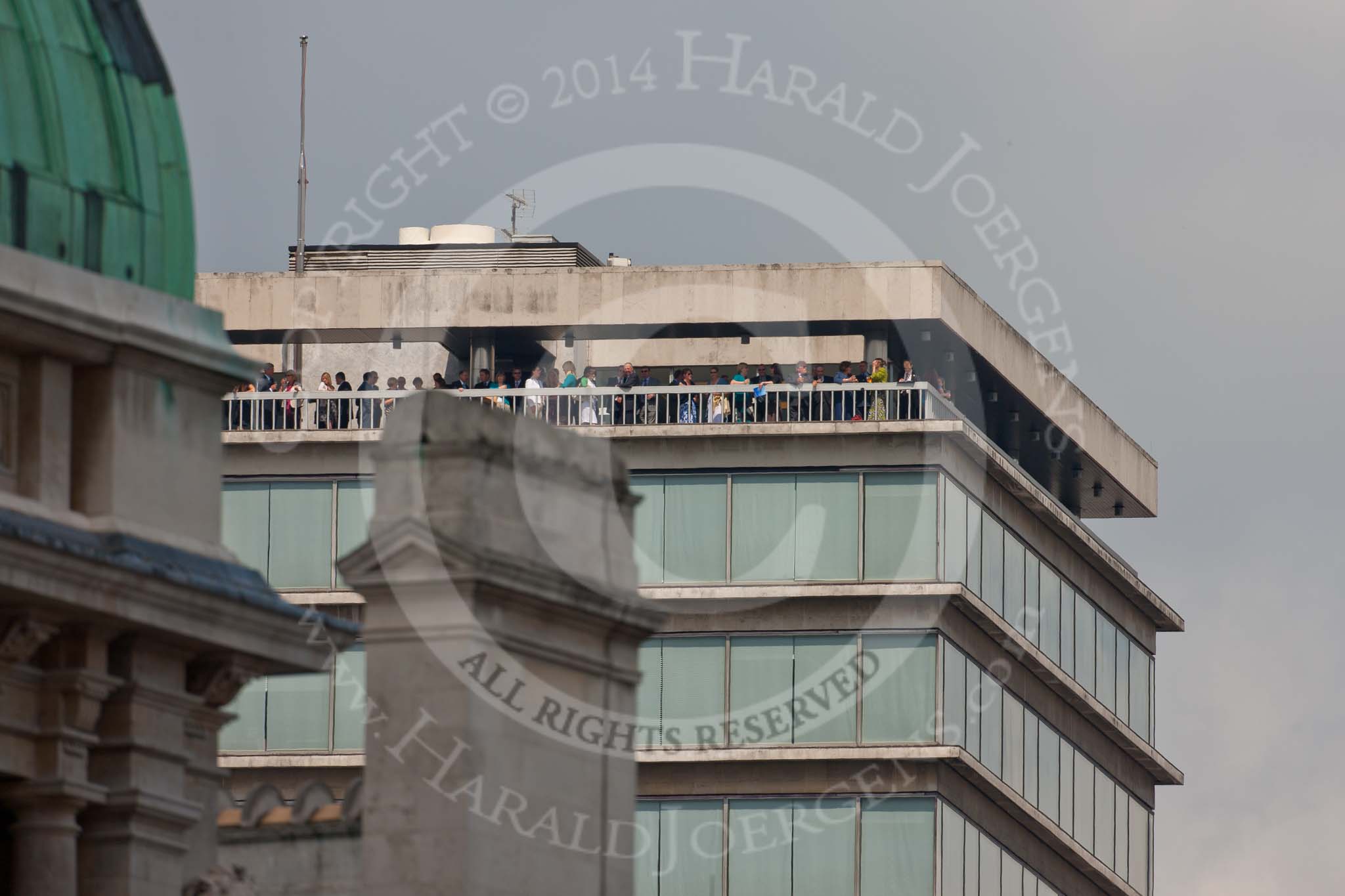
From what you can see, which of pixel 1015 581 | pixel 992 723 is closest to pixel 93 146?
pixel 992 723

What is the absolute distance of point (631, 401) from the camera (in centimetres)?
8375

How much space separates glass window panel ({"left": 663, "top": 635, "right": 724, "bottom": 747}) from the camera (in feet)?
271

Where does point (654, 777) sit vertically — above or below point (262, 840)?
above

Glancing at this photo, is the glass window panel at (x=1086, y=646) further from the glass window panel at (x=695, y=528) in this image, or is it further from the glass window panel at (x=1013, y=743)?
the glass window panel at (x=695, y=528)

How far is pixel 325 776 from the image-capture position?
273 ft

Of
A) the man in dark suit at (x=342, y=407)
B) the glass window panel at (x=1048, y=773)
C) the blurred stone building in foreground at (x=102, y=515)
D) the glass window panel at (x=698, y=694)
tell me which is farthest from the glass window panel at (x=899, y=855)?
the blurred stone building in foreground at (x=102, y=515)

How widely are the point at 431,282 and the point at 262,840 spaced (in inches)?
1966

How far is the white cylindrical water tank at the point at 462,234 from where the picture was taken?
3890 inches

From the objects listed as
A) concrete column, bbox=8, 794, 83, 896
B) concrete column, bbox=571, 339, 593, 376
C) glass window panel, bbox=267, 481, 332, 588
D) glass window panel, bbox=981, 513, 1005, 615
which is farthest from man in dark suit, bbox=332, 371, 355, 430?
concrete column, bbox=8, 794, 83, 896

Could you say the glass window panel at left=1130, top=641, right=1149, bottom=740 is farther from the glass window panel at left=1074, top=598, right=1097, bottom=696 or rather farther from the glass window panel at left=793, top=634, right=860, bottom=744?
the glass window panel at left=793, top=634, right=860, bottom=744

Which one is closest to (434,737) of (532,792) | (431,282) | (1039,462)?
(532,792)

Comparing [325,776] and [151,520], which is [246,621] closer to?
[151,520]

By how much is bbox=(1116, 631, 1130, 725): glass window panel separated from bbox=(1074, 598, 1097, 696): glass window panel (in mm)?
1870

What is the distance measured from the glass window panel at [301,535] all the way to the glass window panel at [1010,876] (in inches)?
623
